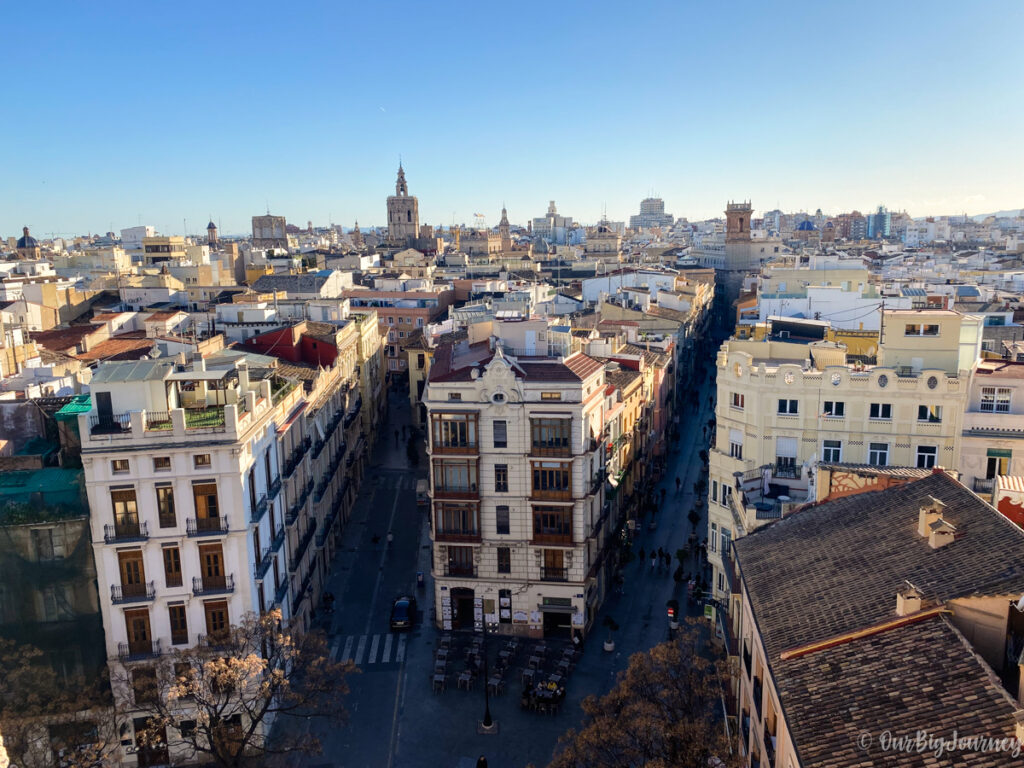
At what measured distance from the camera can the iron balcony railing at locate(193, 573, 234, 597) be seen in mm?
37344

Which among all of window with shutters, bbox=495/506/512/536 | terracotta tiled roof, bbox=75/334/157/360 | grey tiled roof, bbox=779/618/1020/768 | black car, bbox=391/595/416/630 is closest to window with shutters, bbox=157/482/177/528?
black car, bbox=391/595/416/630

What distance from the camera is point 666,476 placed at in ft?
252

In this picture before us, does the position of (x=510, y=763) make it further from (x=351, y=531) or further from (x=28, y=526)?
(x=351, y=531)

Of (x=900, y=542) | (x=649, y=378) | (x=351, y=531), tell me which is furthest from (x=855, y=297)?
(x=900, y=542)

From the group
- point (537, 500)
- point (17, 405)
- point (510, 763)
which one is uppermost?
point (17, 405)

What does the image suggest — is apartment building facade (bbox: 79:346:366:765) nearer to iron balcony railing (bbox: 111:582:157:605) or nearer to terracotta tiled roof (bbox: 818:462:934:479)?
iron balcony railing (bbox: 111:582:157:605)

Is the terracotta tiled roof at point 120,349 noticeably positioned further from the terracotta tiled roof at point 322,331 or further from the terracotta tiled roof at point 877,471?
the terracotta tiled roof at point 877,471

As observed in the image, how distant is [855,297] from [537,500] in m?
41.7

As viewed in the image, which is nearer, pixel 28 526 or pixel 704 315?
pixel 28 526

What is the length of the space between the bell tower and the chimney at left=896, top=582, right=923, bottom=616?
164434 millimetres

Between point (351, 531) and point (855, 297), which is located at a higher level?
point (855, 297)

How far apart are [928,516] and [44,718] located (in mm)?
34468

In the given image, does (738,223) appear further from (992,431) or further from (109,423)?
(109,423)

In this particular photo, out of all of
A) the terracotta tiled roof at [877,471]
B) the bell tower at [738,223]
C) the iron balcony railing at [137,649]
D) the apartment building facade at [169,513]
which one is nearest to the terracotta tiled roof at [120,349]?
the apartment building facade at [169,513]
